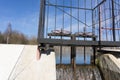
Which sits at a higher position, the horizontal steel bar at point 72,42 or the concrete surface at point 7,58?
the horizontal steel bar at point 72,42

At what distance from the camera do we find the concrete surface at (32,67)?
2.70m

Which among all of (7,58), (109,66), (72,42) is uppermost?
(72,42)

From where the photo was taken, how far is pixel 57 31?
13.4 feet

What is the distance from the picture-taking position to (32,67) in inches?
117

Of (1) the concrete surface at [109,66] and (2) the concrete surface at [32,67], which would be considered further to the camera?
(1) the concrete surface at [109,66]

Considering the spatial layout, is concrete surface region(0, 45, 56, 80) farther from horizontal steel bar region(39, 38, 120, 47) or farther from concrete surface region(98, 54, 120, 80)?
concrete surface region(98, 54, 120, 80)

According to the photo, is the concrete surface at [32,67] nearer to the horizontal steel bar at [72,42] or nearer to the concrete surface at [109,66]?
the horizontal steel bar at [72,42]

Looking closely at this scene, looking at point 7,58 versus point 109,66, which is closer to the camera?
point 7,58

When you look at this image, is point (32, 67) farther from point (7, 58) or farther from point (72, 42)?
point (72, 42)

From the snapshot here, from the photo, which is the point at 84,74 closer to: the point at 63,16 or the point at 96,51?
the point at 96,51

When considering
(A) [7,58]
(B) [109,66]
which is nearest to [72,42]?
(B) [109,66]

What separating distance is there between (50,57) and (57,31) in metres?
0.99

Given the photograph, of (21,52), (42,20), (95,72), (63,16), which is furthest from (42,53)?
(95,72)

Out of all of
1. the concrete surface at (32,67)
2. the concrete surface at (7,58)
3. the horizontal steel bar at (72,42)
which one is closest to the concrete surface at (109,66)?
the horizontal steel bar at (72,42)
